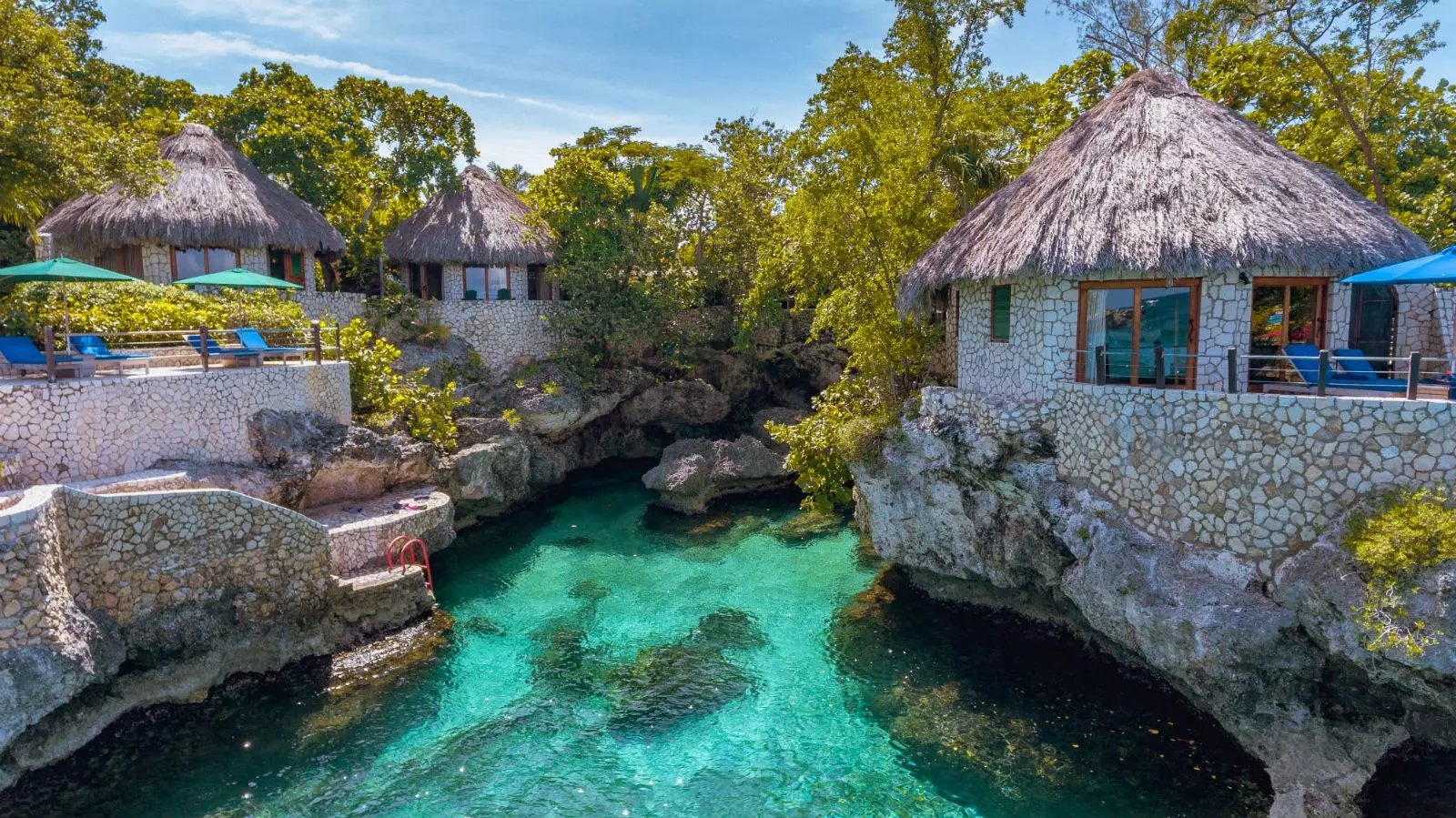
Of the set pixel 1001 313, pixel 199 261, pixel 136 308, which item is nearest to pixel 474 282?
pixel 199 261

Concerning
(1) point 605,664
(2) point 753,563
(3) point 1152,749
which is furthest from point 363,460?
(3) point 1152,749

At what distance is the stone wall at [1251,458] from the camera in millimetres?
9688

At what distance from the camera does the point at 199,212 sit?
2095cm

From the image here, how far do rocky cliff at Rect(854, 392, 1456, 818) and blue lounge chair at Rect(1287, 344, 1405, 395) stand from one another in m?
3.42

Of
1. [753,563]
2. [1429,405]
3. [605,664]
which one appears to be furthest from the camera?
[753,563]

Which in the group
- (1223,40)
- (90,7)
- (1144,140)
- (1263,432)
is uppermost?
(90,7)

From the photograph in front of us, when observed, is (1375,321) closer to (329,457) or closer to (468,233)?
(329,457)

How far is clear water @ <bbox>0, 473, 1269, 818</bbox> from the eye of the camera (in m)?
9.96

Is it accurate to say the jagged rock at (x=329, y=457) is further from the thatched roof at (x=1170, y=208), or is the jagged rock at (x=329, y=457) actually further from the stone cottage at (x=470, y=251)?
the thatched roof at (x=1170, y=208)

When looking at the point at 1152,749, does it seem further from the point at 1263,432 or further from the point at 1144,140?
the point at 1144,140

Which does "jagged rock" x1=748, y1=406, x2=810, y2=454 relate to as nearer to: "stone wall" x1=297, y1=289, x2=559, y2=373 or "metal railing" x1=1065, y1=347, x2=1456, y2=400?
"stone wall" x1=297, y1=289, x2=559, y2=373

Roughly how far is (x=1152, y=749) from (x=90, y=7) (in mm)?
40445

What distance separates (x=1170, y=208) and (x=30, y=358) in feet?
70.6

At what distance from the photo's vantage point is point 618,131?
29594mm
